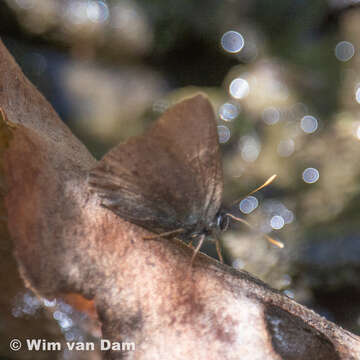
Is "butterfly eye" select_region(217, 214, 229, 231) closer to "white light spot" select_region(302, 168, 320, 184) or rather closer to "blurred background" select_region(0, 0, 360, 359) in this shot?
"blurred background" select_region(0, 0, 360, 359)

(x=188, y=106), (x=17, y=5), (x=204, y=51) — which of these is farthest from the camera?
(x=204, y=51)

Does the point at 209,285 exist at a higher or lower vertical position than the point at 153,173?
lower

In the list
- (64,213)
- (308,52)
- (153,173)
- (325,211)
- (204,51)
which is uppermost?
(308,52)

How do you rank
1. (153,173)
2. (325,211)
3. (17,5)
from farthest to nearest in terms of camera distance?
1. (17,5)
2. (325,211)
3. (153,173)

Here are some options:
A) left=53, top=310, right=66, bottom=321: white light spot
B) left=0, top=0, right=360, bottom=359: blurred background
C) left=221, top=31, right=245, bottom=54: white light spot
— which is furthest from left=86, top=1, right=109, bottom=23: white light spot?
left=53, top=310, right=66, bottom=321: white light spot

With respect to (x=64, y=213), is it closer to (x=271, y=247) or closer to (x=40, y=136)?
(x=40, y=136)

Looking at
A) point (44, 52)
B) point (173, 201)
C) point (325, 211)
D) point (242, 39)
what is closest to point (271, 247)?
point (325, 211)

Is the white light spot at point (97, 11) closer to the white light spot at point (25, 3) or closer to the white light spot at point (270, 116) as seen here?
the white light spot at point (25, 3)

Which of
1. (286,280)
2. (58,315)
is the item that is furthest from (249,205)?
(58,315)
